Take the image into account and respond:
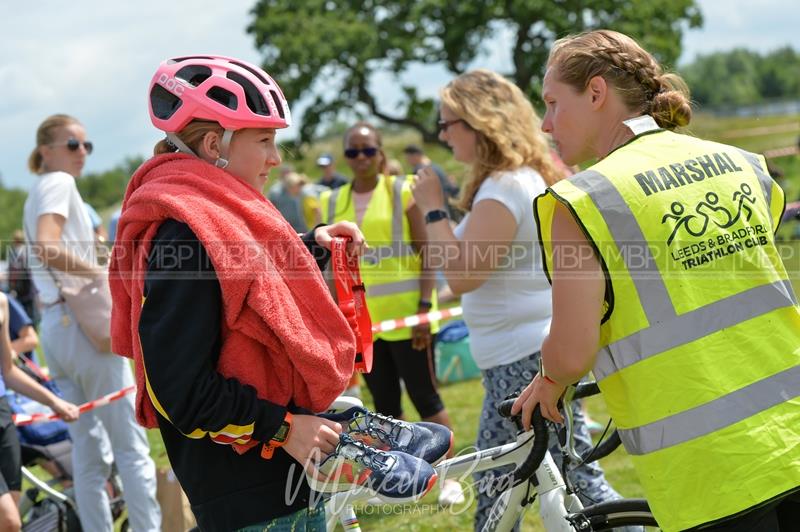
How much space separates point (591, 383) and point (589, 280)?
3.03 ft

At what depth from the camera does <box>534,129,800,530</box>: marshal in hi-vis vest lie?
2016 millimetres

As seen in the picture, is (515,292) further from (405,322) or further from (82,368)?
(82,368)

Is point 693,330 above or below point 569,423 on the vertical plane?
above

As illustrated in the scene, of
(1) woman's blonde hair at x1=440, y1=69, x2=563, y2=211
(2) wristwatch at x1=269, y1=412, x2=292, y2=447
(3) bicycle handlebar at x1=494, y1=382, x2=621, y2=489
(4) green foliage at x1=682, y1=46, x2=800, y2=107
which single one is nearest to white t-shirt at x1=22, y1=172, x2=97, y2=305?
(1) woman's blonde hair at x1=440, y1=69, x2=563, y2=211

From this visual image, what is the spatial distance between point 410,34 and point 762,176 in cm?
3262

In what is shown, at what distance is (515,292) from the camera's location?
12.6 ft

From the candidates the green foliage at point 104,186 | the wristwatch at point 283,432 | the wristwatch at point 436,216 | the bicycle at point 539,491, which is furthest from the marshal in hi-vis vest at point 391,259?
the green foliage at point 104,186

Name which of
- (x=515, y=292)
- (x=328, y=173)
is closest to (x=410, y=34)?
(x=328, y=173)

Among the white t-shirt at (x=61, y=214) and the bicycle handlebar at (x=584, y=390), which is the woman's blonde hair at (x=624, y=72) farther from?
the white t-shirt at (x=61, y=214)

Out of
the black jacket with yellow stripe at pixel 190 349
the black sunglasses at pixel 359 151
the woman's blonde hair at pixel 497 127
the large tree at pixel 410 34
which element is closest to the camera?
the black jacket with yellow stripe at pixel 190 349

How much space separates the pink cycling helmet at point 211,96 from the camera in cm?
219

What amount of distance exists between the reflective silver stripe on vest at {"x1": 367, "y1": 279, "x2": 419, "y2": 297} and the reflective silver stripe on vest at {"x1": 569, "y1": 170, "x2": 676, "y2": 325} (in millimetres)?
3630

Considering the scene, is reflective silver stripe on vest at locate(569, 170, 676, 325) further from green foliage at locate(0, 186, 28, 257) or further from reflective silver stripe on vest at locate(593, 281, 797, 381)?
green foliage at locate(0, 186, 28, 257)

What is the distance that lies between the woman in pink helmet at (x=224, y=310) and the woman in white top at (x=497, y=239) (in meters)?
1.57
